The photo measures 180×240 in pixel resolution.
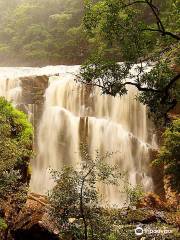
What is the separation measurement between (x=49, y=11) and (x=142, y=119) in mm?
29146

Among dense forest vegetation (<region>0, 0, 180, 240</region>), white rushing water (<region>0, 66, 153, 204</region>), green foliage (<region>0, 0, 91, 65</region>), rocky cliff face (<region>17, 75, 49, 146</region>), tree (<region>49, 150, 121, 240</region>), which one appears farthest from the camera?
green foliage (<region>0, 0, 91, 65</region>)

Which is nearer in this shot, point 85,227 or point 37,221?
point 85,227

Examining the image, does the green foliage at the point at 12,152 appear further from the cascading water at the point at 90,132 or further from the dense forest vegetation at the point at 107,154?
the cascading water at the point at 90,132

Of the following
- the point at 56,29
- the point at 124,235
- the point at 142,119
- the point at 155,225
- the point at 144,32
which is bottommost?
the point at 155,225

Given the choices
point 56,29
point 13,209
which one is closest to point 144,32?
point 13,209

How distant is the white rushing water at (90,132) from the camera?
2831cm

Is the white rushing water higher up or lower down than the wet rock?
higher up

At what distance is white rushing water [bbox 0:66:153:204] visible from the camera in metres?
28.3

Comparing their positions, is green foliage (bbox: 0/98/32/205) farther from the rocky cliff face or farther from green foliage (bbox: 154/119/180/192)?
the rocky cliff face

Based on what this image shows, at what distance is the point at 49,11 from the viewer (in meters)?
53.7

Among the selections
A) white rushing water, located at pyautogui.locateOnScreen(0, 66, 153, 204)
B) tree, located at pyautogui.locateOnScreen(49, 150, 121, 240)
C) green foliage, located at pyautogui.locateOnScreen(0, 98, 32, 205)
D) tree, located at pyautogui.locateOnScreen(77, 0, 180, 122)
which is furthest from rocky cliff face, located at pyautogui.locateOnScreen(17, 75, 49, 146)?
tree, located at pyautogui.locateOnScreen(77, 0, 180, 122)

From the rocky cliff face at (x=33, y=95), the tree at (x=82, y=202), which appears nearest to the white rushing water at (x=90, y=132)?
the rocky cliff face at (x=33, y=95)

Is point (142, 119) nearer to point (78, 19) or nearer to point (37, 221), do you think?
point (37, 221)

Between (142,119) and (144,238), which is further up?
(142,119)
